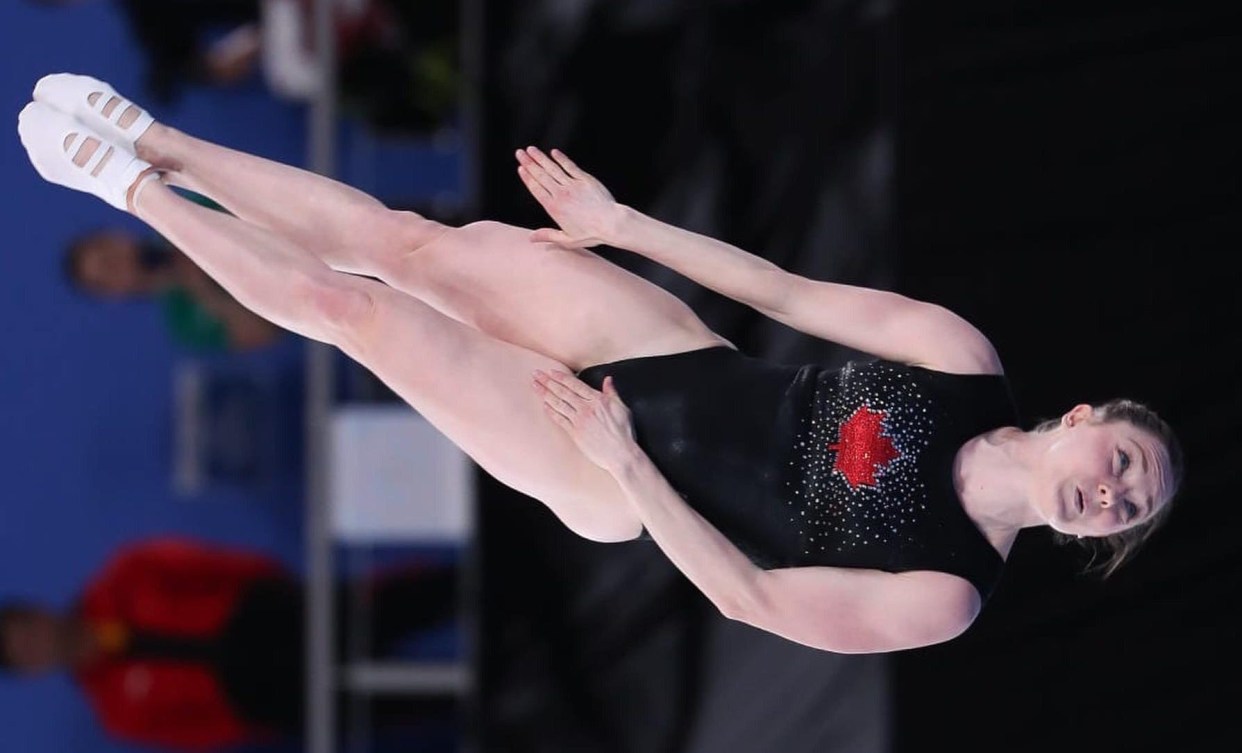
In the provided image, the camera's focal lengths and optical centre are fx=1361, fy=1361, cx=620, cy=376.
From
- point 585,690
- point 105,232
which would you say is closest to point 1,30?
point 105,232

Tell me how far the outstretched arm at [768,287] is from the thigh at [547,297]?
0.45 ft

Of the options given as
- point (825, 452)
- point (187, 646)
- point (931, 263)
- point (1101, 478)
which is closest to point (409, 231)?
point (825, 452)

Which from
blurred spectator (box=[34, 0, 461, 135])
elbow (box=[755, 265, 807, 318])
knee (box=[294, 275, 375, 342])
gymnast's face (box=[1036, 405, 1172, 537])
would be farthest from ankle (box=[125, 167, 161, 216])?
blurred spectator (box=[34, 0, 461, 135])

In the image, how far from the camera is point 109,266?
4.20 metres

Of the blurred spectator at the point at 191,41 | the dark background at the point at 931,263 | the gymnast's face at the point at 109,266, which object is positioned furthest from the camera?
the blurred spectator at the point at 191,41

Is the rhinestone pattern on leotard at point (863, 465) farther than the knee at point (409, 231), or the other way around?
the knee at point (409, 231)

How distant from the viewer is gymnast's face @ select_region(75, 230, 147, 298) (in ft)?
13.8

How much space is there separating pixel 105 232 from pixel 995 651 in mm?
3071

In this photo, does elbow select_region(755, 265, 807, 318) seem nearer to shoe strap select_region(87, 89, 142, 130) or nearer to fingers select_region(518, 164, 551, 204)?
fingers select_region(518, 164, 551, 204)

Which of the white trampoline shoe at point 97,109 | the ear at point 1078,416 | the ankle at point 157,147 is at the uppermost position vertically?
the white trampoline shoe at point 97,109

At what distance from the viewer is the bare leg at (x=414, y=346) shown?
7.11ft

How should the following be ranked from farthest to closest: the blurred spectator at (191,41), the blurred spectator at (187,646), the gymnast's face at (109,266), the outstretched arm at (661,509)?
the blurred spectator at (191,41)
the gymnast's face at (109,266)
the blurred spectator at (187,646)
the outstretched arm at (661,509)

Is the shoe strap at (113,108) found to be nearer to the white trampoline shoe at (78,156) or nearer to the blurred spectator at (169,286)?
the white trampoline shoe at (78,156)

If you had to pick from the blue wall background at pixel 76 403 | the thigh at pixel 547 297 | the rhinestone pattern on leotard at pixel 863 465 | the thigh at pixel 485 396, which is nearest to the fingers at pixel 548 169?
the thigh at pixel 547 297
